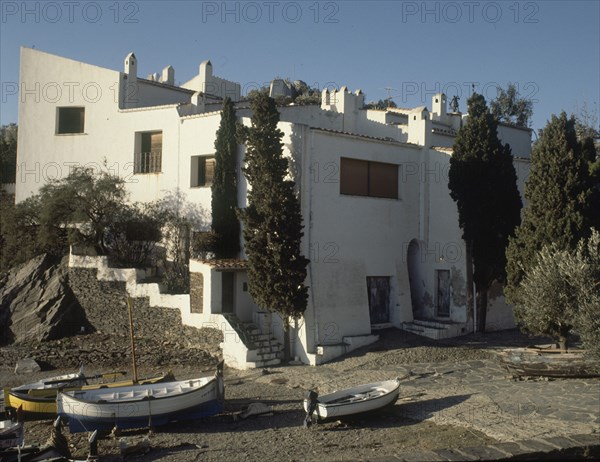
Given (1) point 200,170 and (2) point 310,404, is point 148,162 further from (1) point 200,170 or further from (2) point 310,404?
(2) point 310,404

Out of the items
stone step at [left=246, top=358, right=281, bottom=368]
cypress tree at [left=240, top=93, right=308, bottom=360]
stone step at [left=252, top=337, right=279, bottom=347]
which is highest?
cypress tree at [left=240, top=93, right=308, bottom=360]

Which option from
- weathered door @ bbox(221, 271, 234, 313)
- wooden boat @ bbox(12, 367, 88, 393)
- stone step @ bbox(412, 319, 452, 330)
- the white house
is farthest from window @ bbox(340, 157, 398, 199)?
wooden boat @ bbox(12, 367, 88, 393)

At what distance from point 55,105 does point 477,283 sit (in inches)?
853

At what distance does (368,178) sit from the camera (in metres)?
25.2

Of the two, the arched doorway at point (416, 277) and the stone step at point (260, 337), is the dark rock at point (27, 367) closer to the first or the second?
the stone step at point (260, 337)

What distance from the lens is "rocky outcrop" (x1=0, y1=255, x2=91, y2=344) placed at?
90.8ft

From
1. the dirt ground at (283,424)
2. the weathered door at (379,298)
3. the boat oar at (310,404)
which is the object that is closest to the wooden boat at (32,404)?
the dirt ground at (283,424)

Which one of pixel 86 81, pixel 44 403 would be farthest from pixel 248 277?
pixel 86 81

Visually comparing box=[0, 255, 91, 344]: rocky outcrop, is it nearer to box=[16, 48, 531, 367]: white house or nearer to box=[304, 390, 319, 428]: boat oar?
box=[16, 48, 531, 367]: white house

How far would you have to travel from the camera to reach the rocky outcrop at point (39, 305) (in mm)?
27688

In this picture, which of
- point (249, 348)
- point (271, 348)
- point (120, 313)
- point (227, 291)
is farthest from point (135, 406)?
point (120, 313)

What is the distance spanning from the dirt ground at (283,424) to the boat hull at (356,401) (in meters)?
0.40

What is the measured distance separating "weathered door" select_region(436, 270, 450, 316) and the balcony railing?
13.2 meters

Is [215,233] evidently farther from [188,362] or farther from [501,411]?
[501,411]
